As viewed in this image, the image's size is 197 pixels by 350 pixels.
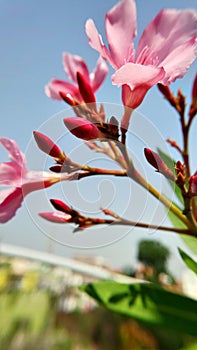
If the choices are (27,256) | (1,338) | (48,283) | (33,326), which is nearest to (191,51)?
(1,338)

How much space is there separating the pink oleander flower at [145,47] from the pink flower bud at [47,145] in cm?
8

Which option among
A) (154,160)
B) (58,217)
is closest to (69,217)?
(58,217)

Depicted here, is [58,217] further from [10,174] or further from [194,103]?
[194,103]

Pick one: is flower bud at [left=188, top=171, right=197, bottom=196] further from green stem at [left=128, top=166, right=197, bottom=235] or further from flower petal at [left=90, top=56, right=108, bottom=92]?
flower petal at [left=90, top=56, right=108, bottom=92]

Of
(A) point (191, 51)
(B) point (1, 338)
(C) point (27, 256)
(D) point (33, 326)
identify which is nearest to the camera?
(A) point (191, 51)

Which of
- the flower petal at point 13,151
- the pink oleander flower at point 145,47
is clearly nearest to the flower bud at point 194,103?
the pink oleander flower at point 145,47

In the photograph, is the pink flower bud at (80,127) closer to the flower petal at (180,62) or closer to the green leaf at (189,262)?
the flower petal at (180,62)

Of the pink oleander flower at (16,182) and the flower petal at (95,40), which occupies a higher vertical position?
the flower petal at (95,40)

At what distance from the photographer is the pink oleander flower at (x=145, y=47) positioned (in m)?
0.34

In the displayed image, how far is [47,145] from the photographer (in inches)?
14.5

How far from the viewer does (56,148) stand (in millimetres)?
385

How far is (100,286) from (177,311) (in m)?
0.11

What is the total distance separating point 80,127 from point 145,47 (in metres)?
0.11

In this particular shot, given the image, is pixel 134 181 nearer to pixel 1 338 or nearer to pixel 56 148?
pixel 56 148
